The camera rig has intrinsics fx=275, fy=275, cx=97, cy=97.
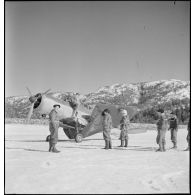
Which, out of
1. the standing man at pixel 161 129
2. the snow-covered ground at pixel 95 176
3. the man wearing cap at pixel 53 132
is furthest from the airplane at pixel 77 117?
the snow-covered ground at pixel 95 176

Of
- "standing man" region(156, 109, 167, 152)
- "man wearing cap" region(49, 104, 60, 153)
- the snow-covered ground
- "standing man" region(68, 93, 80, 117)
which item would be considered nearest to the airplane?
"standing man" region(68, 93, 80, 117)

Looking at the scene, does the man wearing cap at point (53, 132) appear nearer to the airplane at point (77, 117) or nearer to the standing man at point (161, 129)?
the airplane at point (77, 117)

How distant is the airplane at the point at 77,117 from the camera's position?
15742mm

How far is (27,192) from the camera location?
5.17 meters

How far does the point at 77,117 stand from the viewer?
55.8 feet

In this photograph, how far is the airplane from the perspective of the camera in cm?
1574

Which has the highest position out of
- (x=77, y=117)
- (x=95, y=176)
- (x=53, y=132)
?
(x=77, y=117)

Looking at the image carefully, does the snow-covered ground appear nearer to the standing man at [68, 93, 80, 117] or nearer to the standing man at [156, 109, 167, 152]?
the standing man at [156, 109, 167, 152]

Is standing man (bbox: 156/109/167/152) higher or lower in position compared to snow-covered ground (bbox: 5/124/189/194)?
higher

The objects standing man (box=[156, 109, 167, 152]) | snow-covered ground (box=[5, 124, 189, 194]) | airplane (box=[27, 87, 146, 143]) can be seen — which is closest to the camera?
snow-covered ground (box=[5, 124, 189, 194])

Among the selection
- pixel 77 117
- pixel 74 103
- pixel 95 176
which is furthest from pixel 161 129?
pixel 74 103

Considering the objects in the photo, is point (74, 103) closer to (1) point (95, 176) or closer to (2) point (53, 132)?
(2) point (53, 132)
